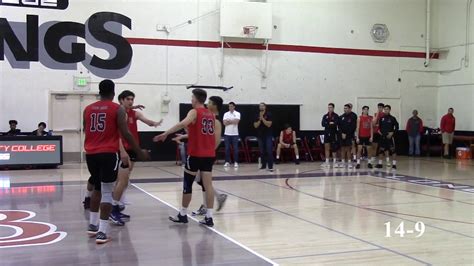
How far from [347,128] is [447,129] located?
595 cm

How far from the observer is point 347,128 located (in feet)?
47.9

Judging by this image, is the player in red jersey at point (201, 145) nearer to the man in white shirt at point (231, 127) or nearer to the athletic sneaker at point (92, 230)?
the athletic sneaker at point (92, 230)

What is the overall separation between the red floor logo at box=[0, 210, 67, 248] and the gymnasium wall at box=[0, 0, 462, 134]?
886 centimetres

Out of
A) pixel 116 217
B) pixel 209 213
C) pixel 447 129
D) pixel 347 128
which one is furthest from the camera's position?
pixel 447 129

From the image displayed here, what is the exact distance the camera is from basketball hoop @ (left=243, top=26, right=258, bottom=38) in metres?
17.1

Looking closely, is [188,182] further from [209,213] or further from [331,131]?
[331,131]

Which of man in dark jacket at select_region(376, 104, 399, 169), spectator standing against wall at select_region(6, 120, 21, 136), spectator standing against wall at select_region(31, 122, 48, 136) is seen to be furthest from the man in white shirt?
spectator standing against wall at select_region(6, 120, 21, 136)

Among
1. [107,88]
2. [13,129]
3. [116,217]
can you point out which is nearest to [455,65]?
[13,129]

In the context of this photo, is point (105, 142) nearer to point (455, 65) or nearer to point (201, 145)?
point (201, 145)

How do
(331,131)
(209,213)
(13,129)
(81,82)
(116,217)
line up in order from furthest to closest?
(81,82), (331,131), (13,129), (116,217), (209,213)

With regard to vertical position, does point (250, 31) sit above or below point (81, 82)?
above

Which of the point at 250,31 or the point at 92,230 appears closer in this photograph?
the point at 92,230

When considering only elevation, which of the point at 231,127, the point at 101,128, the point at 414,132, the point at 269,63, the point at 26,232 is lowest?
the point at 26,232

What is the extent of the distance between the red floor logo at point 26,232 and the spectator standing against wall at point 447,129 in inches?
599
